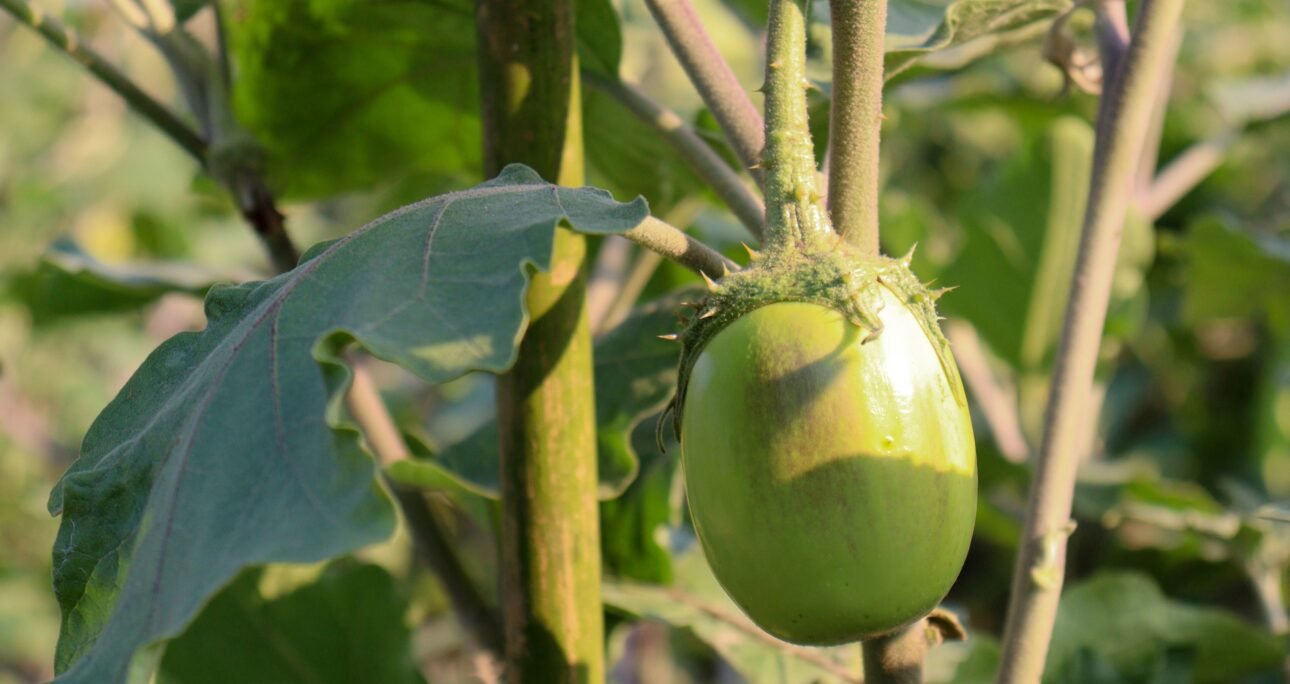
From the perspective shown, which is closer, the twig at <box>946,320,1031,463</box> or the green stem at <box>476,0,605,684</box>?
the green stem at <box>476,0,605,684</box>

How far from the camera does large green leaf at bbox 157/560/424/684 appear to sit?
0.81m

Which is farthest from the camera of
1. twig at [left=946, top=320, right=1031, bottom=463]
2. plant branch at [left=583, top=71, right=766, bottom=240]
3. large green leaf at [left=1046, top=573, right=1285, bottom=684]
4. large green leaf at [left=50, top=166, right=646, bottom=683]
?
twig at [left=946, top=320, right=1031, bottom=463]

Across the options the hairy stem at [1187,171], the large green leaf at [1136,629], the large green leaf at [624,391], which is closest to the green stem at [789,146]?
the large green leaf at [624,391]

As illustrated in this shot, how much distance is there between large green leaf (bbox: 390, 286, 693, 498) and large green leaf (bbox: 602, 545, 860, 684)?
0.35ft

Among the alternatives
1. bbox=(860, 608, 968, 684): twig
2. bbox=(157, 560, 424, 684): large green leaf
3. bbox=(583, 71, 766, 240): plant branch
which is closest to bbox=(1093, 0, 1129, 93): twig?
bbox=(583, 71, 766, 240): plant branch

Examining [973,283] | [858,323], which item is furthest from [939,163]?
[858,323]

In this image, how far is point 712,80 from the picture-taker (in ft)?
1.99

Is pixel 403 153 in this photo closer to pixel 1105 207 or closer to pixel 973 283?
pixel 1105 207

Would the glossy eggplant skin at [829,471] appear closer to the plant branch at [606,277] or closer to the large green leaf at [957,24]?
the large green leaf at [957,24]

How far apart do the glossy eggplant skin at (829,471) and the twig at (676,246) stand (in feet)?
0.14

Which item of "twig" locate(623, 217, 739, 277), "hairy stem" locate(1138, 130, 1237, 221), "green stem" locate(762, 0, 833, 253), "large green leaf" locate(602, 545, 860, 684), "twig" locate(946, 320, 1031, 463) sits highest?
"hairy stem" locate(1138, 130, 1237, 221)

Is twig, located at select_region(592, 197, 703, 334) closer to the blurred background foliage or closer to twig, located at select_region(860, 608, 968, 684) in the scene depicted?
the blurred background foliage

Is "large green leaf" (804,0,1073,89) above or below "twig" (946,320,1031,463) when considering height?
above

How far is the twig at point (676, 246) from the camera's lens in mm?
496
